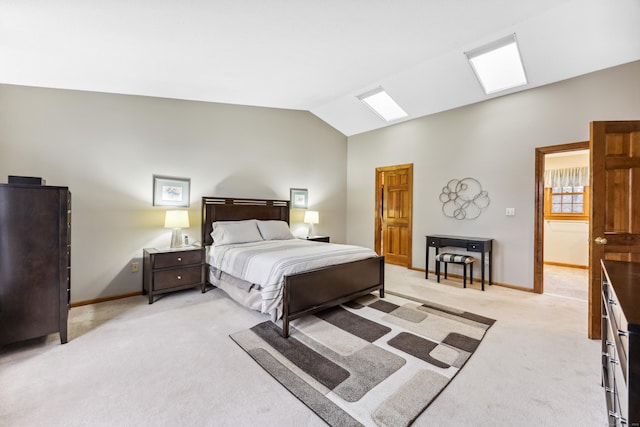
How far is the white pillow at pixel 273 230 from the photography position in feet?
14.4

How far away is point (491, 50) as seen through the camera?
342 centimetres

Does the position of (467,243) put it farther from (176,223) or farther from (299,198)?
(176,223)

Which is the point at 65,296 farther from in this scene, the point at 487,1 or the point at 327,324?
the point at 487,1

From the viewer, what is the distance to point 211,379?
1.95 m

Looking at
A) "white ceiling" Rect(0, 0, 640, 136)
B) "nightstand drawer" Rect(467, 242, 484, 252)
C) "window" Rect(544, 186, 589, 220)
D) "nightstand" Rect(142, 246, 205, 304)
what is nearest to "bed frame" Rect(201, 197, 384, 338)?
"nightstand" Rect(142, 246, 205, 304)

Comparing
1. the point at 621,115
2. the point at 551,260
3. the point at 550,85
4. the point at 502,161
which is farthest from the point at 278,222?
the point at 551,260

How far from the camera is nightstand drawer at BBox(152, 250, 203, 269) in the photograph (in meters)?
3.47

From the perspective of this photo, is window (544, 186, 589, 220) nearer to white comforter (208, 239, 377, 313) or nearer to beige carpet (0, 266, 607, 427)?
beige carpet (0, 266, 607, 427)

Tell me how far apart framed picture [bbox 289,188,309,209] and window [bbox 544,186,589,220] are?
5.36m

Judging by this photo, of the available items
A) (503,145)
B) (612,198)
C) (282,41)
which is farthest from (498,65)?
(282,41)

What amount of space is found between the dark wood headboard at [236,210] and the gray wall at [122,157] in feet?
0.42

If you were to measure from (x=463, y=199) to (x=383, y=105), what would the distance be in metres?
2.28

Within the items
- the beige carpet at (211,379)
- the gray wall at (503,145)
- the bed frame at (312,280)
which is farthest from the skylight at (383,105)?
the beige carpet at (211,379)

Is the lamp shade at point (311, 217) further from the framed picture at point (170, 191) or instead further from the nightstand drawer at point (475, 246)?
the nightstand drawer at point (475, 246)
